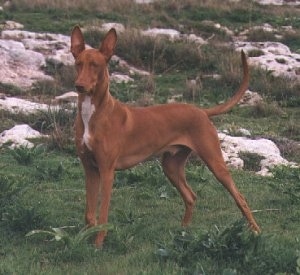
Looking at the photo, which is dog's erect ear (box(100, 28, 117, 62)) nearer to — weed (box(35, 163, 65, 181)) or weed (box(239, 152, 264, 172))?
weed (box(35, 163, 65, 181))

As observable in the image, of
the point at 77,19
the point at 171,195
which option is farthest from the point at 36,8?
the point at 171,195

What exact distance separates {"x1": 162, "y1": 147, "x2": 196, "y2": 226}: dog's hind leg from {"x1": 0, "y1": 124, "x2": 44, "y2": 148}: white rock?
365 cm

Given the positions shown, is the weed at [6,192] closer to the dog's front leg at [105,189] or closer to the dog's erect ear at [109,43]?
the dog's front leg at [105,189]

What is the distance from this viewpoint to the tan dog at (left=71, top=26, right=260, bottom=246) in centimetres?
668

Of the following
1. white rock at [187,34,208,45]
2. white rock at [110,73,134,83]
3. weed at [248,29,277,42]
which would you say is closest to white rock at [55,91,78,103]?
white rock at [110,73,134,83]

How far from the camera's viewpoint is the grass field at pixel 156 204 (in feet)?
19.7

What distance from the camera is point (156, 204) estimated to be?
8.31m

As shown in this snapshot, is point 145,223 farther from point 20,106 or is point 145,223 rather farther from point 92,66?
point 20,106

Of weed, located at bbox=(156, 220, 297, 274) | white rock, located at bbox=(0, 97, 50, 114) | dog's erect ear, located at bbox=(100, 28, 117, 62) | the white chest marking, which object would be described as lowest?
white rock, located at bbox=(0, 97, 50, 114)

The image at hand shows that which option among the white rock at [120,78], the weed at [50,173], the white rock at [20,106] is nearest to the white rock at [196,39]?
the white rock at [120,78]

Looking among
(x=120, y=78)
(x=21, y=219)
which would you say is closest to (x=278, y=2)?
(x=120, y=78)

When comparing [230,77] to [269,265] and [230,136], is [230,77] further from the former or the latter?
[269,265]

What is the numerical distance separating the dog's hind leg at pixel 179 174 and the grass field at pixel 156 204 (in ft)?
0.62

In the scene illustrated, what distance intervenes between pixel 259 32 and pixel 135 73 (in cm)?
638
